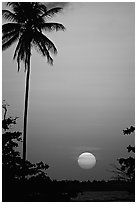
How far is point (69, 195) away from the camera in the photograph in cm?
670

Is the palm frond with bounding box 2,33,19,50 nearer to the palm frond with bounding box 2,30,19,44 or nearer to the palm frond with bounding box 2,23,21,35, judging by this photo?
the palm frond with bounding box 2,30,19,44

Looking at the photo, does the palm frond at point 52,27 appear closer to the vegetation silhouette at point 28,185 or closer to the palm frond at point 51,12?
the palm frond at point 51,12

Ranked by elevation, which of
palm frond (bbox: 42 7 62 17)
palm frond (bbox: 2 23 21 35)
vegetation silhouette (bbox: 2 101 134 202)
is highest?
palm frond (bbox: 42 7 62 17)

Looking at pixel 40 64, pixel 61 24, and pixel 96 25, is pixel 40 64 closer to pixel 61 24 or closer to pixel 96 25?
pixel 61 24

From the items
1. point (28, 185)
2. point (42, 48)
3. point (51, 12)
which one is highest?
point (51, 12)

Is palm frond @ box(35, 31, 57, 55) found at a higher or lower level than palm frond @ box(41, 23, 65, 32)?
lower

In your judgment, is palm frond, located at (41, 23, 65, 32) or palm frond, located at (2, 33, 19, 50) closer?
palm frond, located at (2, 33, 19, 50)

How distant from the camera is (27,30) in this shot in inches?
405

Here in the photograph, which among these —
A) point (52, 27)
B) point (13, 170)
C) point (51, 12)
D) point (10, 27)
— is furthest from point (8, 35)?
point (13, 170)

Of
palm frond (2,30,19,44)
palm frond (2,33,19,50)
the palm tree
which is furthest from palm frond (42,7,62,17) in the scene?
palm frond (2,33,19,50)

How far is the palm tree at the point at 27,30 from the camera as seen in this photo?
33.3ft

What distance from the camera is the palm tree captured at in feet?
33.3

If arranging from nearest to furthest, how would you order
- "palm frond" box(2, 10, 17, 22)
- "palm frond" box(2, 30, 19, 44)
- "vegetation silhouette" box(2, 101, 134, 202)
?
"vegetation silhouette" box(2, 101, 134, 202), "palm frond" box(2, 10, 17, 22), "palm frond" box(2, 30, 19, 44)

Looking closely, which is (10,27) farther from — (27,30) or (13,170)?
(13,170)
